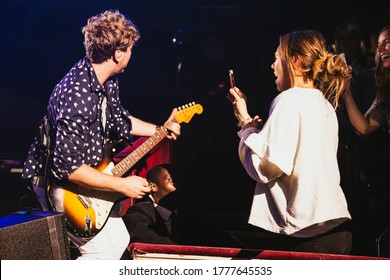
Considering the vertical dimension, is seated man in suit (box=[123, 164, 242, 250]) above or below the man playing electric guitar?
below

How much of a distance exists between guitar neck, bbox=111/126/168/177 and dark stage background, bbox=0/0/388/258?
1.79m

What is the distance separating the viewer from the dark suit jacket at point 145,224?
433 cm

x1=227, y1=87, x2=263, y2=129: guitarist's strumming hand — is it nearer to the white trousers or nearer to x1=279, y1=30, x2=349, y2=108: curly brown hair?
x1=279, y1=30, x2=349, y2=108: curly brown hair

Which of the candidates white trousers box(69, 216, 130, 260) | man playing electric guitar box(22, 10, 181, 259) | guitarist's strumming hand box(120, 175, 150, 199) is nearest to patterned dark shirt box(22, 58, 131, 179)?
man playing electric guitar box(22, 10, 181, 259)

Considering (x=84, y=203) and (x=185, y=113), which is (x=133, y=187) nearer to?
(x=84, y=203)

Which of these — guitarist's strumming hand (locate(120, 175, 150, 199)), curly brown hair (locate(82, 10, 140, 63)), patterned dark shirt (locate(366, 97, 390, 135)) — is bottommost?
guitarist's strumming hand (locate(120, 175, 150, 199))

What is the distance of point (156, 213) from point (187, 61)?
2.85 meters

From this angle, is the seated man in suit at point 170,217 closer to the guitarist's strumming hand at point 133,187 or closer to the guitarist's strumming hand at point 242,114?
A: the guitarist's strumming hand at point 133,187

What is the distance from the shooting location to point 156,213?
4.58 meters

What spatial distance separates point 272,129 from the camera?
267cm

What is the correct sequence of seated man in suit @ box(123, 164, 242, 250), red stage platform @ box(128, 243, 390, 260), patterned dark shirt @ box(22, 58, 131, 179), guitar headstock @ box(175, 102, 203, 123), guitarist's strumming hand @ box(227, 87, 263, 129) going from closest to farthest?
red stage platform @ box(128, 243, 390, 260)
guitarist's strumming hand @ box(227, 87, 263, 129)
patterned dark shirt @ box(22, 58, 131, 179)
guitar headstock @ box(175, 102, 203, 123)
seated man in suit @ box(123, 164, 242, 250)

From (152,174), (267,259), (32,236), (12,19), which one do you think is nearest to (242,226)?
(152,174)

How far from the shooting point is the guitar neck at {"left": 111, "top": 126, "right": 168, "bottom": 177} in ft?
12.6

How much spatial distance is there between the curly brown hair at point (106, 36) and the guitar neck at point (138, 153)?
69 cm
